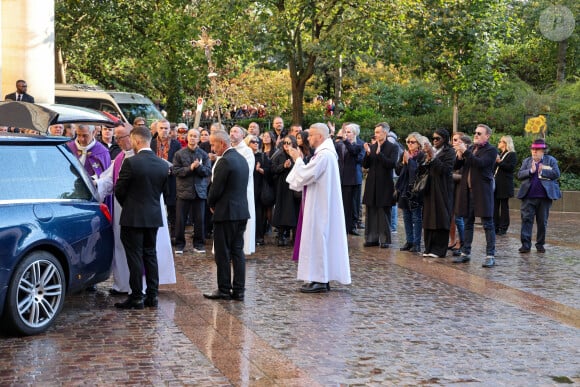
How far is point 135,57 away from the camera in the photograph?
117ft

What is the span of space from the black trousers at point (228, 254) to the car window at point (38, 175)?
1.68 m

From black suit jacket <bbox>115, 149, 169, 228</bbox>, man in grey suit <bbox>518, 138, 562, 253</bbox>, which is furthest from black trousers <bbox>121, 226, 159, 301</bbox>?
man in grey suit <bbox>518, 138, 562, 253</bbox>

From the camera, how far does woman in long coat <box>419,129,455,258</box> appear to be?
14.4m

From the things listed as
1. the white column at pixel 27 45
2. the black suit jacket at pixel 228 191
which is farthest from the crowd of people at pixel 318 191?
the white column at pixel 27 45

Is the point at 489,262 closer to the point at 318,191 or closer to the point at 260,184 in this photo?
the point at 318,191

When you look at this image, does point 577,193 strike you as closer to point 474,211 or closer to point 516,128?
point 516,128

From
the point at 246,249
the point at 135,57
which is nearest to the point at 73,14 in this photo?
the point at 135,57

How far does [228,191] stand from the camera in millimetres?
10633

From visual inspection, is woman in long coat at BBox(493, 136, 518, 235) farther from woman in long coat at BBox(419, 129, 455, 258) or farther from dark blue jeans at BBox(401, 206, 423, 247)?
woman in long coat at BBox(419, 129, 455, 258)

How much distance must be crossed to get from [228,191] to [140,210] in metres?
1.16

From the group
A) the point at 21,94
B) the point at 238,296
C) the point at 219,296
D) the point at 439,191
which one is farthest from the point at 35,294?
the point at 21,94

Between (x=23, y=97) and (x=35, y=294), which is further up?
(x=23, y=97)

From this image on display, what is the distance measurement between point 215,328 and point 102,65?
3379 cm

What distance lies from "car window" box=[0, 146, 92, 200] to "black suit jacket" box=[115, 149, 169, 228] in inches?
17.0
